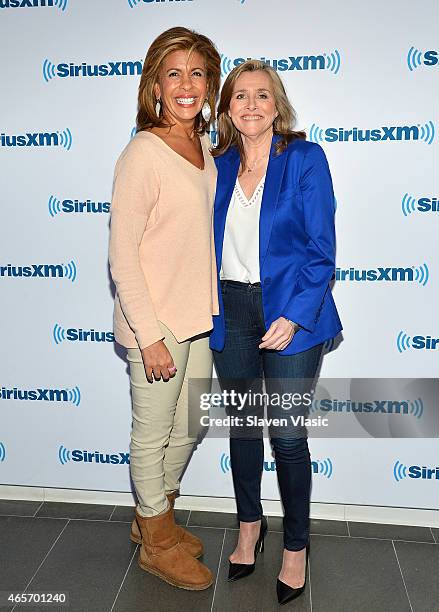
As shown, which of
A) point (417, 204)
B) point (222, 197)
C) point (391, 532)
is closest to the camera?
point (222, 197)

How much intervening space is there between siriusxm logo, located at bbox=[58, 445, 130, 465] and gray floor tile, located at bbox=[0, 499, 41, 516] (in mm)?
221

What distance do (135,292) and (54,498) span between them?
1.35 m

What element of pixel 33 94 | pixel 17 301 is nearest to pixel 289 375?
pixel 17 301

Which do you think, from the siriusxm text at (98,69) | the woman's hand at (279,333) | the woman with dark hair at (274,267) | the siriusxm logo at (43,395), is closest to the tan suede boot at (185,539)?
the woman with dark hair at (274,267)

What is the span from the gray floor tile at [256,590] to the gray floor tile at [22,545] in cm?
69

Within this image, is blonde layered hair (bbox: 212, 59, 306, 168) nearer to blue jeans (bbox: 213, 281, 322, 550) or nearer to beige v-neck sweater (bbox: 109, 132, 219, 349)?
beige v-neck sweater (bbox: 109, 132, 219, 349)

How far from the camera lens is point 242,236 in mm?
2096

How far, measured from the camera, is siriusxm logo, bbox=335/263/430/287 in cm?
250

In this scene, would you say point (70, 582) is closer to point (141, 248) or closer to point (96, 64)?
point (141, 248)

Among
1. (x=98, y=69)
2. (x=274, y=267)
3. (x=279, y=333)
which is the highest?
(x=98, y=69)

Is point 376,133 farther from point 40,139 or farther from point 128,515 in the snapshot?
point 128,515

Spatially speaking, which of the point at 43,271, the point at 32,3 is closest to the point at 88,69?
the point at 32,3

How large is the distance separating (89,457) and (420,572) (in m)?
1.41

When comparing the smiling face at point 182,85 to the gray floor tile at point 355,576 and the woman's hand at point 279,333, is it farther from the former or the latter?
the gray floor tile at point 355,576
